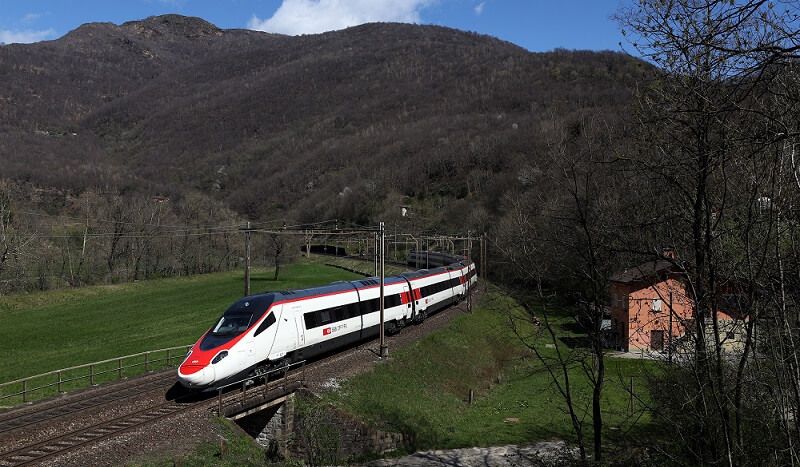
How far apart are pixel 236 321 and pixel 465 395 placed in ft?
41.0

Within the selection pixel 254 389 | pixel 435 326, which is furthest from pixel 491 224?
pixel 254 389

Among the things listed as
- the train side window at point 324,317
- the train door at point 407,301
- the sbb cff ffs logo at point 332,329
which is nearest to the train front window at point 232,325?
the train side window at point 324,317

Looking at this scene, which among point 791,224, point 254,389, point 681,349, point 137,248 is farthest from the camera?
point 137,248

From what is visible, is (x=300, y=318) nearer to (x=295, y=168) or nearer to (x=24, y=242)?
(x=24, y=242)

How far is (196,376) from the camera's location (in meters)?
17.9

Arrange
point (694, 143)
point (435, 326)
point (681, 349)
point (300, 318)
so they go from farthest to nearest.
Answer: point (435, 326) → point (300, 318) → point (681, 349) → point (694, 143)

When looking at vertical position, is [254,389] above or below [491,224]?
below

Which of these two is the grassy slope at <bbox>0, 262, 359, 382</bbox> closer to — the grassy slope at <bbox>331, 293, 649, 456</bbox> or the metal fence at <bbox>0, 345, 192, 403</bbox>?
the metal fence at <bbox>0, 345, 192, 403</bbox>

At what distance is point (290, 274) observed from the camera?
7619cm

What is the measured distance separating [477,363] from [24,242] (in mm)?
45047

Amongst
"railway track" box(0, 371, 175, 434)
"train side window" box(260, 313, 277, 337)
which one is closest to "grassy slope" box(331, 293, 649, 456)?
"train side window" box(260, 313, 277, 337)

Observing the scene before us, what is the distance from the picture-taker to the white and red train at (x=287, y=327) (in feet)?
61.2

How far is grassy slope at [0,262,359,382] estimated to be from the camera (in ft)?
108

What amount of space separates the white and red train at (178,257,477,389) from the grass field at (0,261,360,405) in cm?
1266
